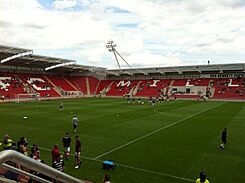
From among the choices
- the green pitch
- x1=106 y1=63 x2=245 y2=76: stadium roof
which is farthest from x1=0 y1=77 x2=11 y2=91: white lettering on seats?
the green pitch

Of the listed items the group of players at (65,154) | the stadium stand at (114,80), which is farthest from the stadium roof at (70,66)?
the group of players at (65,154)

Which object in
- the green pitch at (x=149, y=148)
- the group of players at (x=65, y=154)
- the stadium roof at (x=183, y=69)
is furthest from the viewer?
the stadium roof at (x=183, y=69)

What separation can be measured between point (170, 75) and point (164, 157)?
64.7 m

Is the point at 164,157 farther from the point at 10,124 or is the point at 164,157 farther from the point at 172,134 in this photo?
the point at 10,124

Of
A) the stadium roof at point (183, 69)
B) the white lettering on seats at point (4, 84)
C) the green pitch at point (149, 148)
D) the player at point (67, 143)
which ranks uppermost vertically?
the stadium roof at point (183, 69)

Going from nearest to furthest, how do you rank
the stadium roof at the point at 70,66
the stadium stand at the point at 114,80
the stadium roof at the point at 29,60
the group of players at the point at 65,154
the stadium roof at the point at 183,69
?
the group of players at the point at 65,154 < the stadium roof at the point at 29,60 < the stadium roof at the point at 70,66 < the stadium stand at the point at 114,80 < the stadium roof at the point at 183,69

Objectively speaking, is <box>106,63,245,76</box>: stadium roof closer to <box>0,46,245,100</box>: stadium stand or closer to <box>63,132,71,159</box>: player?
<box>0,46,245,100</box>: stadium stand

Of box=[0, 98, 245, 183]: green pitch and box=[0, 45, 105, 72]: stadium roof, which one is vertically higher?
box=[0, 45, 105, 72]: stadium roof

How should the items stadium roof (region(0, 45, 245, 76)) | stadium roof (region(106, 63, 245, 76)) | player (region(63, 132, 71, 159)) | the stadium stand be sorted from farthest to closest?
1. stadium roof (region(106, 63, 245, 76))
2. the stadium stand
3. stadium roof (region(0, 45, 245, 76))
4. player (region(63, 132, 71, 159))

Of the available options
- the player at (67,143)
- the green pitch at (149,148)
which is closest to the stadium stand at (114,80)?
the green pitch at (149,148)

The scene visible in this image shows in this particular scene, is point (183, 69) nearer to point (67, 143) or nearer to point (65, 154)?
point (65, 154)

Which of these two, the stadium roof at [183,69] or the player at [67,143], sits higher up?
the stadium roof at [183,69]

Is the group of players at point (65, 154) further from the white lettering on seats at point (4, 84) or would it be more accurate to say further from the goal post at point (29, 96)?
the white lettering on seats at point (4, 84)

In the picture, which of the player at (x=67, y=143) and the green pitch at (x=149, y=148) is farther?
the player at (x=67, y=143)
